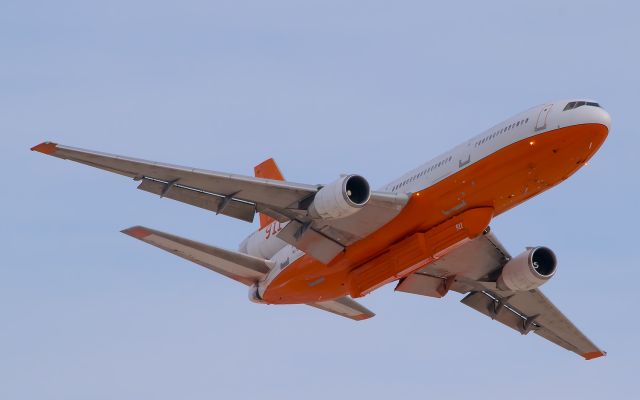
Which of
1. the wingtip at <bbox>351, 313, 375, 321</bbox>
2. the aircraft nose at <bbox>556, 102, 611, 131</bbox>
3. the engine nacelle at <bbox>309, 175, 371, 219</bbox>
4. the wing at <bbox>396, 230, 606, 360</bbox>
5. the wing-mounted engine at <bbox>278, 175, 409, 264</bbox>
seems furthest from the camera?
the wingtip at <bbox>351, 313, 375, 321</bbox>

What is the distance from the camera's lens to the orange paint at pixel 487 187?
44250mm

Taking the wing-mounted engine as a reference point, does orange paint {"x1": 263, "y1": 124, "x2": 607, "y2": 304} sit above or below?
above

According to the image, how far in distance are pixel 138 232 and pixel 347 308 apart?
1163cm

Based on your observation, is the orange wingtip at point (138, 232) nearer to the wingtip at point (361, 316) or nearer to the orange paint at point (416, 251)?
the orange paint at point (416, 251)

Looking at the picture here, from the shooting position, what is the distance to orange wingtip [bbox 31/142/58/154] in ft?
141

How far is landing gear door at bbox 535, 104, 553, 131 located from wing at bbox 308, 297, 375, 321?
14690 mm

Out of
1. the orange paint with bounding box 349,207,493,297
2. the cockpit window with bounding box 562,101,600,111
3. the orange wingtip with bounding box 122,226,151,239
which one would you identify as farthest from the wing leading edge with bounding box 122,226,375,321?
the cockpit window with bounding box 562,101,600,111

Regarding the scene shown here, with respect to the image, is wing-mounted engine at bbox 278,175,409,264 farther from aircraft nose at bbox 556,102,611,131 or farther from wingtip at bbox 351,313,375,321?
wingtip at bbox 351,313,375,321

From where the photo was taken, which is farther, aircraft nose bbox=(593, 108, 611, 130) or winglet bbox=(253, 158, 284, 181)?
winglet bbox=(253, 158, 284, 181)

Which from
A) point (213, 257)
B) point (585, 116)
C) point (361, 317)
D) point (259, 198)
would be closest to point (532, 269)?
point (361, 317)

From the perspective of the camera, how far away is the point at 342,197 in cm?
4488

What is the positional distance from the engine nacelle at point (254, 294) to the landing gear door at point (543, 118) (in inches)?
586

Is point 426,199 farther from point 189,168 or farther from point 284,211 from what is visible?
point 189,168

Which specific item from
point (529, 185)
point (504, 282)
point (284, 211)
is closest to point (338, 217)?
Result: point (284, 211)
